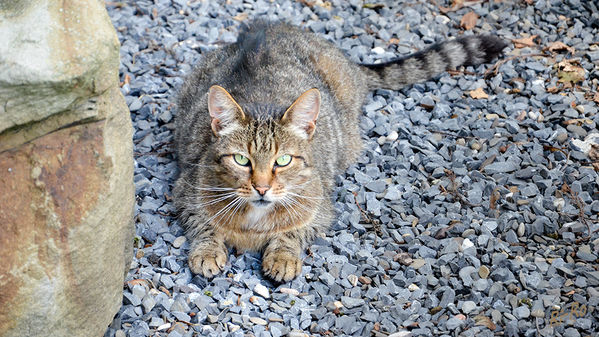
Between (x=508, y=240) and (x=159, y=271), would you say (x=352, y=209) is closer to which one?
(x=508, y=240)

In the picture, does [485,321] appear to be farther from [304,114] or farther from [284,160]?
[304,114]

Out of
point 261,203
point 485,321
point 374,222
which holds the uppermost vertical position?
point 261,203

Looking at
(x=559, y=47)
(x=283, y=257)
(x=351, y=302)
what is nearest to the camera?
(x=351, y=302)

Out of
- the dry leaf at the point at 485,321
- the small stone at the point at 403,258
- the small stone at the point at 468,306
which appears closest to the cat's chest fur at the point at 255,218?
the small stone at the point at 403,258

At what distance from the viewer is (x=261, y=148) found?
421 centimetres

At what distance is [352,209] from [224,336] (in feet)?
4.84

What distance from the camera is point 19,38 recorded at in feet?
9.10

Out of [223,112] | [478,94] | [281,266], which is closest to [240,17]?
[478,94]

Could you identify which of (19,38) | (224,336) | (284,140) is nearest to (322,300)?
(224,336)

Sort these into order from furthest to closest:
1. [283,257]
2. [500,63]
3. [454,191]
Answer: [500,63], [454,191], [283,257]

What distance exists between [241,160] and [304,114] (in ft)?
1.63

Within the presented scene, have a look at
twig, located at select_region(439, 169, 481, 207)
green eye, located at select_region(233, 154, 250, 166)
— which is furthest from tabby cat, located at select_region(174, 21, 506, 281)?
twig, located at select_region(439, 169, 481, 207)

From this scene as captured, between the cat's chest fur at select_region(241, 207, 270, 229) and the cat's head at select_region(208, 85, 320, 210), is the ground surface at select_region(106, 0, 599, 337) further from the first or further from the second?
the cat's head at select_region(208, 85, 320, 210)

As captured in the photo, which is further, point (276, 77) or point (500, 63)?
point (500, 63)
